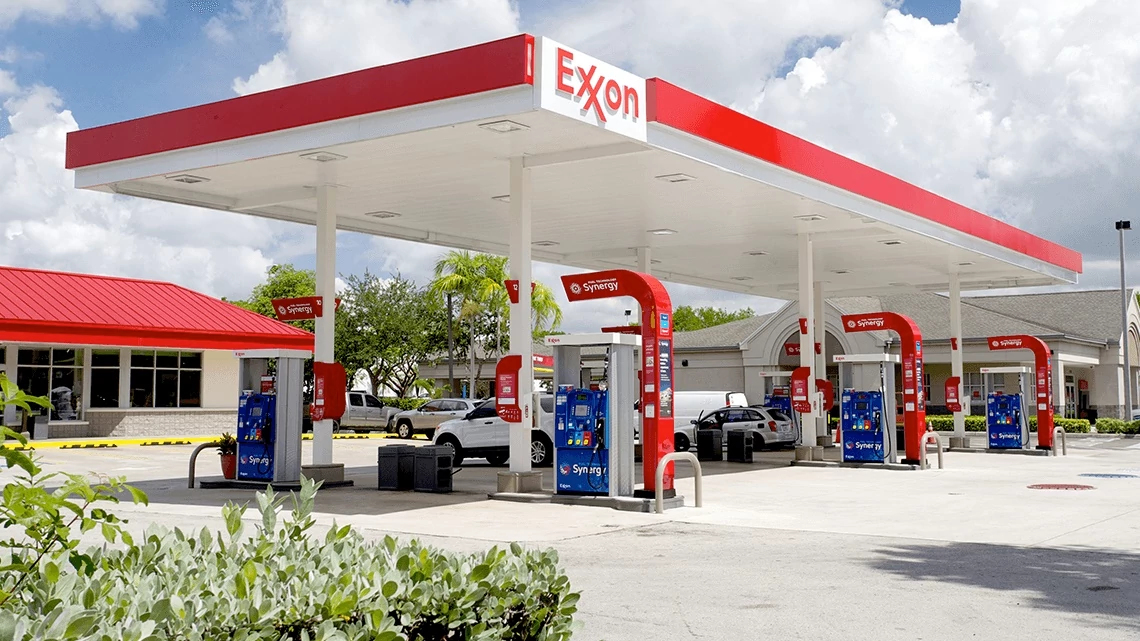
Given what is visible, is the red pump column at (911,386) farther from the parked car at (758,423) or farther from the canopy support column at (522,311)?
the canopy support column at (522,311)

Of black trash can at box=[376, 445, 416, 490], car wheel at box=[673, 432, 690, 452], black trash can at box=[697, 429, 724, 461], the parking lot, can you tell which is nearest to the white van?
car wheel at box=[673, 432, 690, 452]

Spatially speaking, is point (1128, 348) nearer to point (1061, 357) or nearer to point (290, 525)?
point (1061, 357)

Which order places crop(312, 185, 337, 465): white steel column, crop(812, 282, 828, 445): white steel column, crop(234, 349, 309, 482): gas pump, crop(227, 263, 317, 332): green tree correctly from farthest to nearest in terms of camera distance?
crop(227, 263, 317, 332): green tree < crop(812, 282, 828, 445): white steel column < crop(312, 185, 337, 465): white steel column < crop(234, 349, 309, 482): gas pump

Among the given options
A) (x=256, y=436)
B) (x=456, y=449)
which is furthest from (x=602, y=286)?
(x=456, y=449)

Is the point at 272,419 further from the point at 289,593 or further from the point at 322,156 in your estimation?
the point at 289,593

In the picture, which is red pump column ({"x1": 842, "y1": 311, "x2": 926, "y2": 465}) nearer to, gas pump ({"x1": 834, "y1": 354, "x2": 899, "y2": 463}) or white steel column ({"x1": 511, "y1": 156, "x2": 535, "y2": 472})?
gas pump ({"x1": 834, "y1": 354, "x2": 899, "y2": 463})

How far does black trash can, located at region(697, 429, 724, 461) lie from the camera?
2427cm

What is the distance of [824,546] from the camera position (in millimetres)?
10703

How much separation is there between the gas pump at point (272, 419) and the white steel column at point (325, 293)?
464 mm

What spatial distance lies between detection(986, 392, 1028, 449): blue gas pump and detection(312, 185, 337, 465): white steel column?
55.4ft

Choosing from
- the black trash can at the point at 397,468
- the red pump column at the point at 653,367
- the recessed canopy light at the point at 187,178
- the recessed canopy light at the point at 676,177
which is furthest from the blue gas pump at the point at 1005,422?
the recessed canopy light at the point at 187,178

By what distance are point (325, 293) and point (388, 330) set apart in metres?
38.6

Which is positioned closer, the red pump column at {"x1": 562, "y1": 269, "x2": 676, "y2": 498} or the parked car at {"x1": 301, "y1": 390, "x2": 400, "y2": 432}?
the red pump column at {"x1": 562, "y1": 269, "x2": 676, "y2": 498}

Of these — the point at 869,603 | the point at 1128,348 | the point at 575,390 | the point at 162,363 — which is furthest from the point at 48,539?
the point at 1128,348
